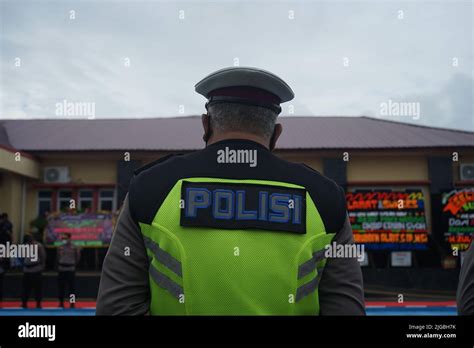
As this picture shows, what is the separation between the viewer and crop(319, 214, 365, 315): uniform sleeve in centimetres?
131

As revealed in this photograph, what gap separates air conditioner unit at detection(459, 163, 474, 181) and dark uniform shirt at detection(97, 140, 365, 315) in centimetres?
1595

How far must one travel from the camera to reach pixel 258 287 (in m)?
1.22

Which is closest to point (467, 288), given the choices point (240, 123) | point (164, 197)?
point (240, 123)

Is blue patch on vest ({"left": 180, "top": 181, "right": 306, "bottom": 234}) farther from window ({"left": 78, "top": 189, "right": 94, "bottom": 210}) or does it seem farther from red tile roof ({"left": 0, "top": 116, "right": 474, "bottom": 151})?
window ({"left": 78, "top": 189, "right": 94, "bottom": 210})

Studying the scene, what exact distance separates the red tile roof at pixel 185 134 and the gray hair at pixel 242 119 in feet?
45.9

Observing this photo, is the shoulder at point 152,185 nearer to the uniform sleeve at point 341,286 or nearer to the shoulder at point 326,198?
the shoulder at point 326,198

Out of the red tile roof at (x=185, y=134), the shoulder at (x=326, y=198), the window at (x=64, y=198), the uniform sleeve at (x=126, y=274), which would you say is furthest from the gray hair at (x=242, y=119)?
the window at (x=64, y=198)

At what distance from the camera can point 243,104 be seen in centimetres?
138

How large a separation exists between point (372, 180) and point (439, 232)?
108 inches

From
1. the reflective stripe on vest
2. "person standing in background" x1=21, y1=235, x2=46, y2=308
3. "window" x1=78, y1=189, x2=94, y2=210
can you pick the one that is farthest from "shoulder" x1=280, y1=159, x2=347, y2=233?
"window" x1=78, y1=189, x2=94, y2=210

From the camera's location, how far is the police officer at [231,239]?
47.7 inches
